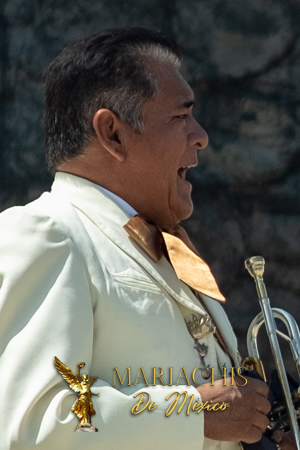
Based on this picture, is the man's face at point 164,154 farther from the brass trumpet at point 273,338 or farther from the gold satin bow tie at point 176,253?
the brass trumpet at point 273,338

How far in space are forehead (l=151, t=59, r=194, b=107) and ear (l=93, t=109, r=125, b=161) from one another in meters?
0.13

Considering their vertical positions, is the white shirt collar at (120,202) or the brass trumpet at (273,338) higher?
the white shirt collar at (120,202)

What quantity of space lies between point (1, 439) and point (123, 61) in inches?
39.2

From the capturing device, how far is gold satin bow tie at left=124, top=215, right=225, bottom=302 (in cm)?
204

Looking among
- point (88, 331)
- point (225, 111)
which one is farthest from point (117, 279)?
point (225, 111)

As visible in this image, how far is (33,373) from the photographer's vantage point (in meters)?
1.68

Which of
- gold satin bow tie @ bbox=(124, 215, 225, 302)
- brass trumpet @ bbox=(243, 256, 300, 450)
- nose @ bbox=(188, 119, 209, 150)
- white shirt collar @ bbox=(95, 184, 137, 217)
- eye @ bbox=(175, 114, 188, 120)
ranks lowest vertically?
brass trumpet @ bbox=(243, 256, 300, 450)

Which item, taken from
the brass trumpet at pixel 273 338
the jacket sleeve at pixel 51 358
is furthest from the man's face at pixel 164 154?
the jacket sleeve at pixel 51 358

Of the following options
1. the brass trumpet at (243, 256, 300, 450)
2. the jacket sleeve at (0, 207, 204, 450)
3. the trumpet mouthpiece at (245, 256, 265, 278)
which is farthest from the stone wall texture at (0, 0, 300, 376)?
the jacket sleeve at (0, 207, 204, 450)

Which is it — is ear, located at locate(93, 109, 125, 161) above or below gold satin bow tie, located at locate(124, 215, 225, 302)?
above

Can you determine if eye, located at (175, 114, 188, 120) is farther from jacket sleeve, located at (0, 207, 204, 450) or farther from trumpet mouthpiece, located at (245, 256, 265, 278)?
jacket sleeve, located at (0, 207, 204, 450)

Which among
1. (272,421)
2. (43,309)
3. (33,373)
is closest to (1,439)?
(33,373)

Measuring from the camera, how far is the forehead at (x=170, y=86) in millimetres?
2223

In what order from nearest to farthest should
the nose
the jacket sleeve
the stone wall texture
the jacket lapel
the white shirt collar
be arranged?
the jacket sleeve < the jacket lapel < the white shirt collar < the nose < the stone wall texture
